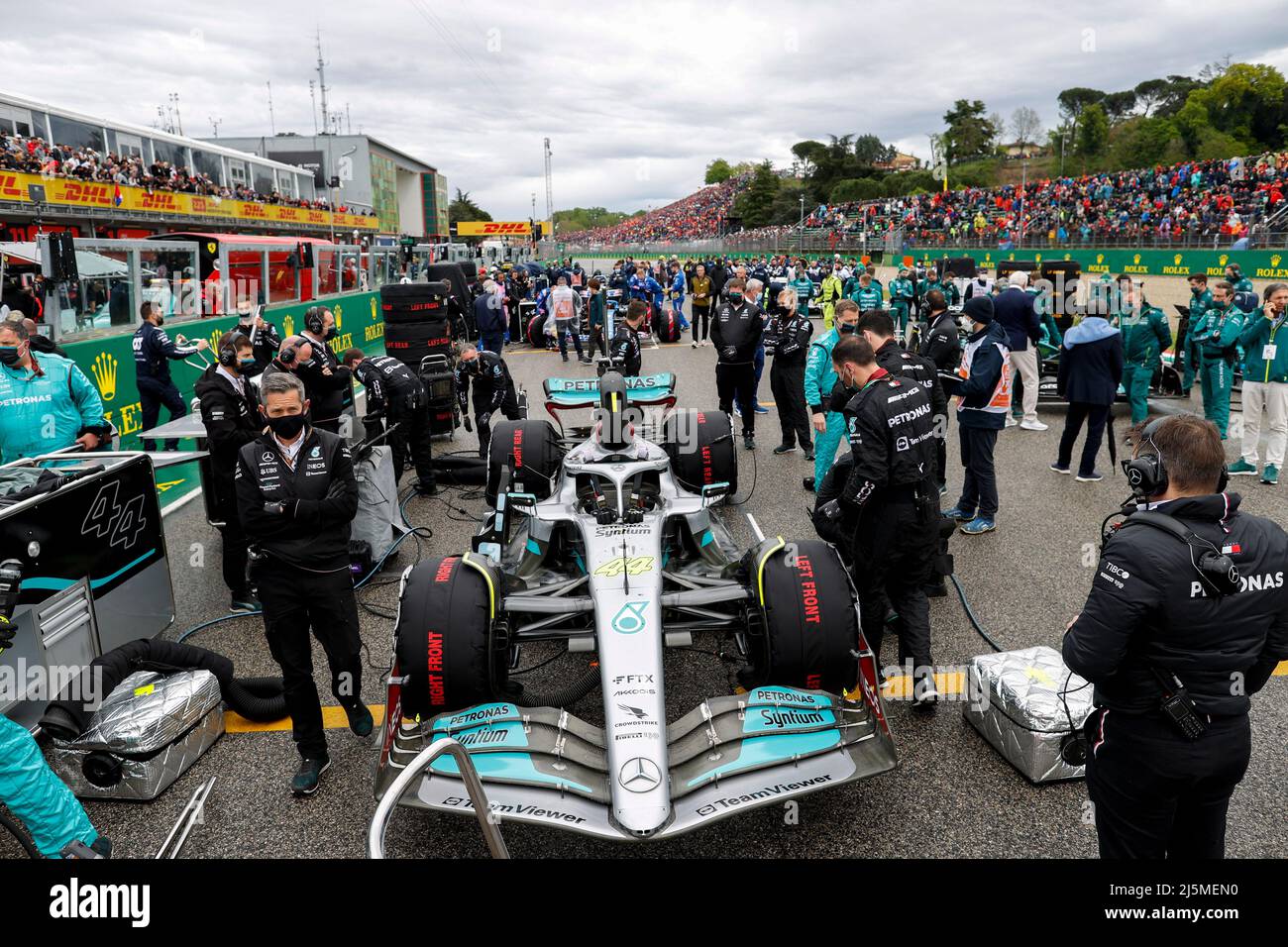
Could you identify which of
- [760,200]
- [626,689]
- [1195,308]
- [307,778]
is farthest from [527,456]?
[760,200]

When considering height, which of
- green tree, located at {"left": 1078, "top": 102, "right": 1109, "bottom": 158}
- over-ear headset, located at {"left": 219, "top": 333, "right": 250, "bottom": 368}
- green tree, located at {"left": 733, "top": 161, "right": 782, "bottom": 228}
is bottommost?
over-ear headset, located at {"left": 219, "top": 333, "right": 250, "bottom": 368}

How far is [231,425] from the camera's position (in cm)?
556

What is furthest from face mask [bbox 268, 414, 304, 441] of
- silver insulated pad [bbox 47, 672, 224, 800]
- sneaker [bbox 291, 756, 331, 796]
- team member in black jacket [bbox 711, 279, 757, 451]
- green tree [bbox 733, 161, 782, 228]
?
green tree [bbox 733, 161, 782, 228]

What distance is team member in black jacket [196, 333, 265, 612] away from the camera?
18.1 feet

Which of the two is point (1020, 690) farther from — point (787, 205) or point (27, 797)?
point (787, 205)

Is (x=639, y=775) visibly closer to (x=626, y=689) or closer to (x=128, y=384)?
(x=626, y=689)

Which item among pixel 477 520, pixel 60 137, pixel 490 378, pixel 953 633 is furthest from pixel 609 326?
pixel 60 137

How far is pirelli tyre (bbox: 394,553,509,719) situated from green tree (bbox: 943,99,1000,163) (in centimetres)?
Answer: 9611

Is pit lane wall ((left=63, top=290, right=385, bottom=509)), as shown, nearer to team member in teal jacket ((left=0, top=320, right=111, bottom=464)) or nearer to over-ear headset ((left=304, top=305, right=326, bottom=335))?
over-ear headset ((left=304, top=305, right=326, bottom=335))

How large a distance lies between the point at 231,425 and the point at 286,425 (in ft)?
6.62

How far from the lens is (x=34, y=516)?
4312mm

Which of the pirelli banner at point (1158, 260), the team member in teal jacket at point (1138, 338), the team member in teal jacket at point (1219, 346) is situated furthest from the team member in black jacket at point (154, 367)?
the pirelli banner at point (1158, 260)

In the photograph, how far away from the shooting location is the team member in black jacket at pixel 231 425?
217 inches
